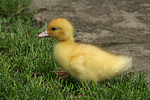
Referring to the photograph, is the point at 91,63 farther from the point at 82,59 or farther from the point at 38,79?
the point at 38,79

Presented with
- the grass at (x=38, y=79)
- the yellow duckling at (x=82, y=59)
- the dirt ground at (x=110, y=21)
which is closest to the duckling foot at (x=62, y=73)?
the grass at (x=38, y=79)

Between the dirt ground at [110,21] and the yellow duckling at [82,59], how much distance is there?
0.63 meters

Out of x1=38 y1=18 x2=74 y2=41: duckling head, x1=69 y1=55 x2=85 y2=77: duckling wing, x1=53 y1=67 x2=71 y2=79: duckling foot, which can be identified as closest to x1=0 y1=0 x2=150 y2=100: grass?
x1=53 y1=67 x2=71 y2=79: duckling foot

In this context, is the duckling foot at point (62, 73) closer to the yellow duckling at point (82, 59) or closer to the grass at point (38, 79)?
the grass at point (38, 79)

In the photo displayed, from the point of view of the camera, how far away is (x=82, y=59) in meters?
2.67

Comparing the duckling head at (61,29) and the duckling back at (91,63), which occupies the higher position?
the duckling head at (61,29)

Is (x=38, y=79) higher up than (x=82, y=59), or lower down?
lower down

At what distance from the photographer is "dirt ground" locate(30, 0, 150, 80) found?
3793 mm

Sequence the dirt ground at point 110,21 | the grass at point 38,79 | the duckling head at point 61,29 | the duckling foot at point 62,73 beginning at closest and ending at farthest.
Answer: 1. the grass at point 38,79
2. the duckling head at point 61,29
3. the duckling foot at point 62,73
4. the dirt ground at point 110,21

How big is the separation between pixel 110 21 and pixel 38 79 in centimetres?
256

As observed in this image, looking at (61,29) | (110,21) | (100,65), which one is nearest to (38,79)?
(61,29)

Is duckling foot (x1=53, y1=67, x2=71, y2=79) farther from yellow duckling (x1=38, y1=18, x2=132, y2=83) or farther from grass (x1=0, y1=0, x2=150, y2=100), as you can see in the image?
yellow duckling (x1=38, y1=18, x2=132, y2=83)

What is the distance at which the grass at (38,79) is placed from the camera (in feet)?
8.54

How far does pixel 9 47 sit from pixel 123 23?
95.8 inches
